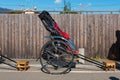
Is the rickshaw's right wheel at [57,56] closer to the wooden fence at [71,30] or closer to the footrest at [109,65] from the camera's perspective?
the footrest at [109,65]

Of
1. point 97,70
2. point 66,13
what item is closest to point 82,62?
point 97,70

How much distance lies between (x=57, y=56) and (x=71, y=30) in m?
4.58

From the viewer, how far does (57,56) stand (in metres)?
11.8

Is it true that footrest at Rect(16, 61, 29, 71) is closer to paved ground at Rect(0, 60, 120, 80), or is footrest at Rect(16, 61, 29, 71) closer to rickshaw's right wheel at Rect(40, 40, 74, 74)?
paved ground at Rect(0, 60, 120, 80)

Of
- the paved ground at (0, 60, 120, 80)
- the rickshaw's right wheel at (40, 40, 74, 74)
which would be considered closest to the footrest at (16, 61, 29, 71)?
the paved ground at (0, 60, 120, 80)

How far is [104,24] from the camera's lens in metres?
16.2

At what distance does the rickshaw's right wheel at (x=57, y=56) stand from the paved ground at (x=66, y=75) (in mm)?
302

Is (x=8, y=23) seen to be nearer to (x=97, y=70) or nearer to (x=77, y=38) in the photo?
(x=77, y=38)

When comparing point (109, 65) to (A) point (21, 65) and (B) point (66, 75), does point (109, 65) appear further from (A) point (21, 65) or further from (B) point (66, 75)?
(A) point (21, 65)

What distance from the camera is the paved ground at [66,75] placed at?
10.9m

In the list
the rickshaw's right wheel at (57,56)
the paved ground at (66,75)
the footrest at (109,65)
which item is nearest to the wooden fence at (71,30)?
the paved ground at (66,75)

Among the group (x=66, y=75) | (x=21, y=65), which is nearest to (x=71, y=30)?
(x=21, y=65)

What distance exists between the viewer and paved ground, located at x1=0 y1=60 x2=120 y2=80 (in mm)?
10875

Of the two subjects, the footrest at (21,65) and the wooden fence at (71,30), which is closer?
the footrest at (21,65)
